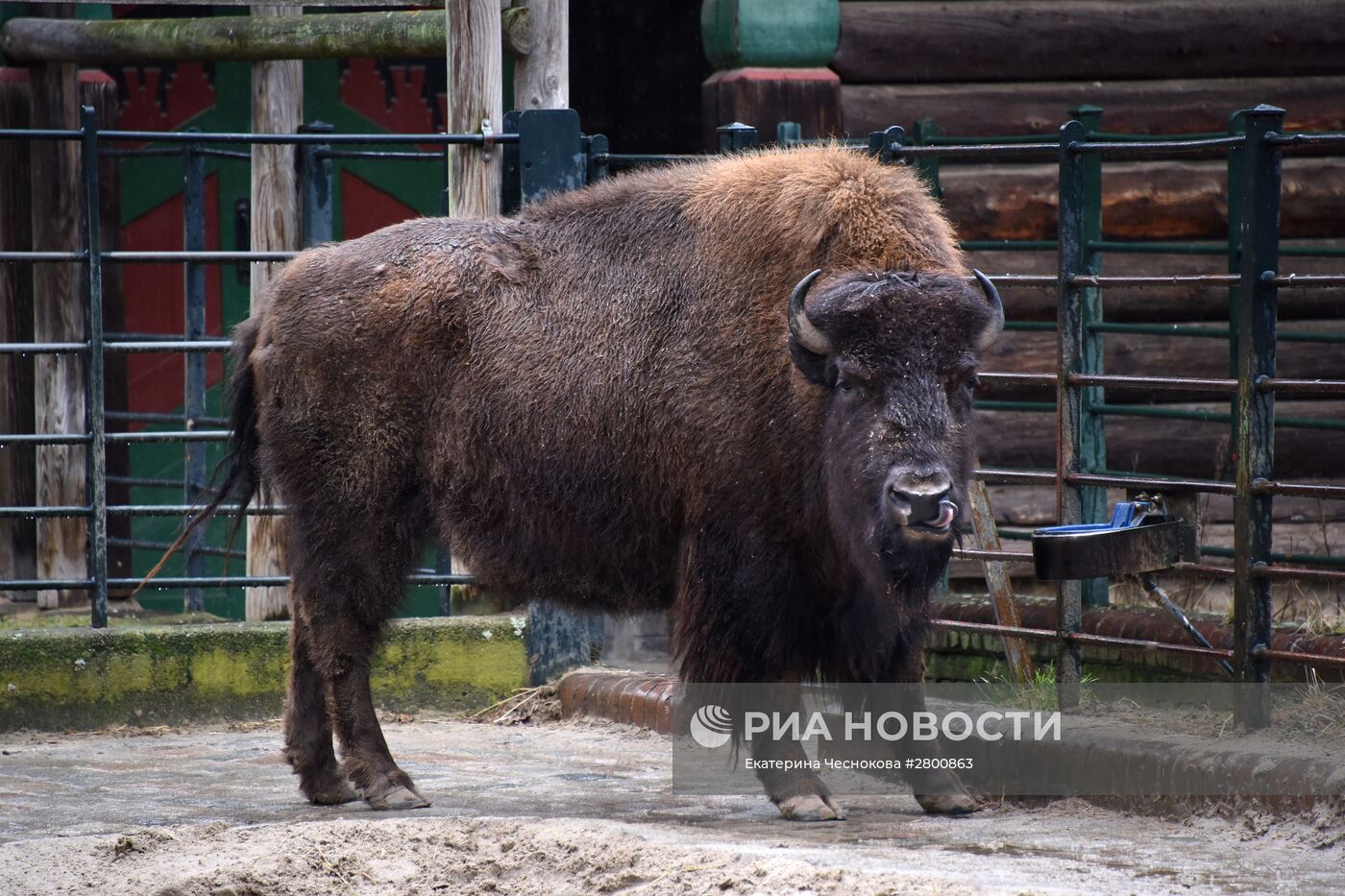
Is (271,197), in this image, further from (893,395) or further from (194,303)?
(893,395)

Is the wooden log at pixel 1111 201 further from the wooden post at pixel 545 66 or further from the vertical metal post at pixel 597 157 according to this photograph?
the wooden post at pixel 545 66

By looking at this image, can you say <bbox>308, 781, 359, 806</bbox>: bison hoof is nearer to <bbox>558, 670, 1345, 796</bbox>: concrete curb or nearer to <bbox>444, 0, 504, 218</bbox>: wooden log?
<bbox>558, 670, 1345, 796</bbox>: concrete curb

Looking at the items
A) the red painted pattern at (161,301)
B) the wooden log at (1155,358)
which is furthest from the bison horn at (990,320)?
the red painted pattern at (161,301)

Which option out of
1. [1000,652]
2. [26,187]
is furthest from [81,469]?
[1000,652]

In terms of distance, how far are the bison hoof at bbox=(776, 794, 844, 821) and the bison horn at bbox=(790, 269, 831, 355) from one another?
1446 millimetres

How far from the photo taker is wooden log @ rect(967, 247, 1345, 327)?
9.05 meters

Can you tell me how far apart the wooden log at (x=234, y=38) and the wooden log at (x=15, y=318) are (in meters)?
0.29

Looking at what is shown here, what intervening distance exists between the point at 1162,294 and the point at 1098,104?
104cm

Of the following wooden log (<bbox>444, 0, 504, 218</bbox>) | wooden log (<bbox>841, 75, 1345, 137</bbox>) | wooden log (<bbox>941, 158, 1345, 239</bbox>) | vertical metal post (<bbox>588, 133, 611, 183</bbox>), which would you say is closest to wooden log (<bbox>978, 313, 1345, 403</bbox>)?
wooden log (<bbox>941, 158, 1345, 239</bbox>)

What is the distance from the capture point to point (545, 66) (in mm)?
8094

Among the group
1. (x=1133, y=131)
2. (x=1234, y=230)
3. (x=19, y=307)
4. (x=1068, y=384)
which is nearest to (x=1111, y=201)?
(x=1133, y=131)

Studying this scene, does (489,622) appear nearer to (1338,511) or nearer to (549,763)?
(549,763)

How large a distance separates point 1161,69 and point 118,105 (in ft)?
19.6

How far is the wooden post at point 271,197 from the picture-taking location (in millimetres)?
8805
